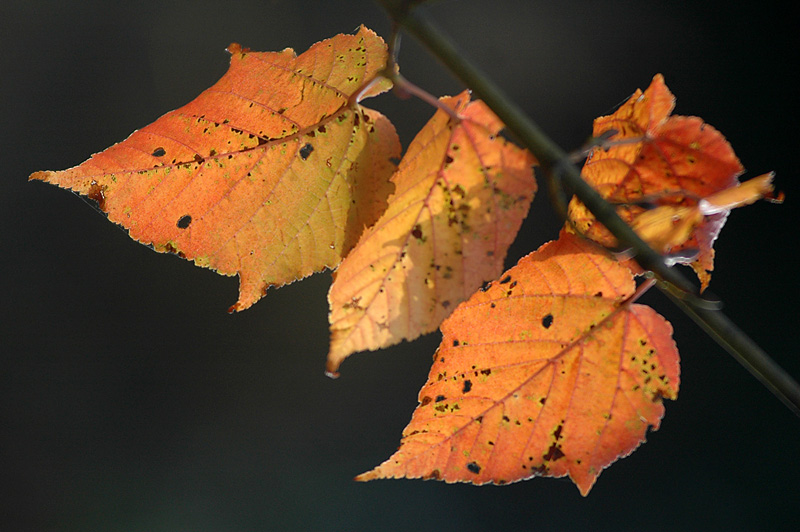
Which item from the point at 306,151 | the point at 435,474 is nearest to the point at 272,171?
the point at 306,151

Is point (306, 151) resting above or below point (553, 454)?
above

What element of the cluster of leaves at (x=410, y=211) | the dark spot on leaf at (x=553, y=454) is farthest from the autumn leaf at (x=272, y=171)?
the dark spot on leaf at (x=553, y=454)

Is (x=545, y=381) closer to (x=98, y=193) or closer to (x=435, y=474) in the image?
(x=435, y=474)

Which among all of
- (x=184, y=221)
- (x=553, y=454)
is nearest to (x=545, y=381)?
(x=553, y=454)

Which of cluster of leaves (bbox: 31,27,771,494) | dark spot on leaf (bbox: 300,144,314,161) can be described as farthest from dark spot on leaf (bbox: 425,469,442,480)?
dark spot on leaf (bbox: 300,144,314,161)

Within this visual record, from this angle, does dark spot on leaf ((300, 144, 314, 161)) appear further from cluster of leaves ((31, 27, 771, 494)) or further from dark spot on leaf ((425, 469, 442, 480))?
dark spot on leaf ((425, 469, 442, 480))

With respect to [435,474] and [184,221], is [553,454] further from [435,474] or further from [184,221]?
[184,221]

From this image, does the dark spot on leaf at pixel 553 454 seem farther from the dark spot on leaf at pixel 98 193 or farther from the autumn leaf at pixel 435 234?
the dark spot on leaf at pixel 98 193
